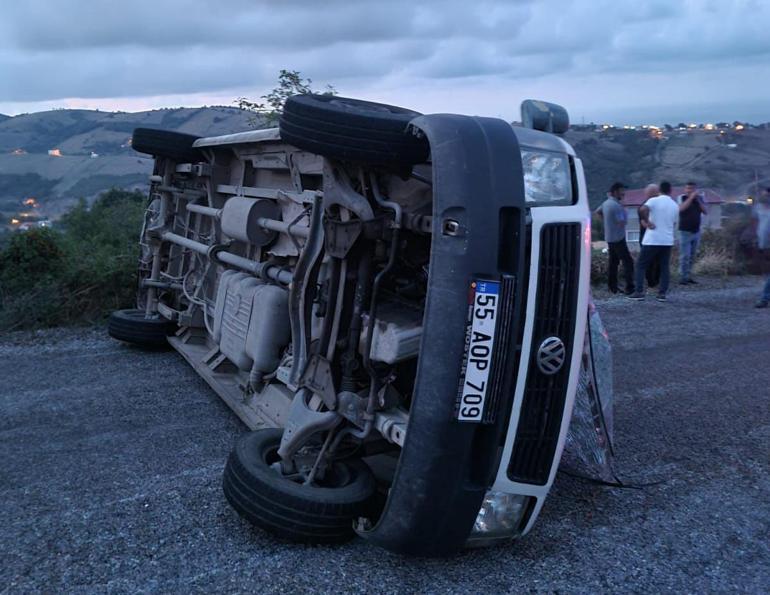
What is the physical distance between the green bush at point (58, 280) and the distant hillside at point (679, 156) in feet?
65.7

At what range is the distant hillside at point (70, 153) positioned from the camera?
24406 mm

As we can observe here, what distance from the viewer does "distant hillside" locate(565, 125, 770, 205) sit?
2966cm

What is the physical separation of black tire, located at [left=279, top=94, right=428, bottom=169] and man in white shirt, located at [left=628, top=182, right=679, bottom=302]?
8.77 metres

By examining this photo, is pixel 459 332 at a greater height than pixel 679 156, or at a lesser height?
lesser

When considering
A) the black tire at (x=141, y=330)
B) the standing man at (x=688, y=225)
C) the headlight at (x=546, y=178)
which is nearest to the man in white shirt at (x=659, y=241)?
the standing man at (x=688, y=225)

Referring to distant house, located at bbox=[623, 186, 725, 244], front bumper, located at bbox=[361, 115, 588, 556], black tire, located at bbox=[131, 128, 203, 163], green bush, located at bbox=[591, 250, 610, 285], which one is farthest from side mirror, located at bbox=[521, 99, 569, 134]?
distant house, located at bbox=[623, 186, 725, 244]

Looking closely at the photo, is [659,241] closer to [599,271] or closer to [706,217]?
[599,271]

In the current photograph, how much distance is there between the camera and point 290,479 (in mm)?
3686

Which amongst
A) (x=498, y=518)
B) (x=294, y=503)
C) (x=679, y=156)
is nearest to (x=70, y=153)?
(x=679, y=156)

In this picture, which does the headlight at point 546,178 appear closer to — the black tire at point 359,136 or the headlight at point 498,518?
the black tire at point 359,136

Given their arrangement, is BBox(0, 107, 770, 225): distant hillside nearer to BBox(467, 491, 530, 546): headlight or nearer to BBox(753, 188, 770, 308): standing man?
BBox(753, 188, 770, 308): standing man

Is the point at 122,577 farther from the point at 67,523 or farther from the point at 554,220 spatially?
the point at 554,220

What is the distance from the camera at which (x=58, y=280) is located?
8.94m

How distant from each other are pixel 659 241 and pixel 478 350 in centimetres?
924
